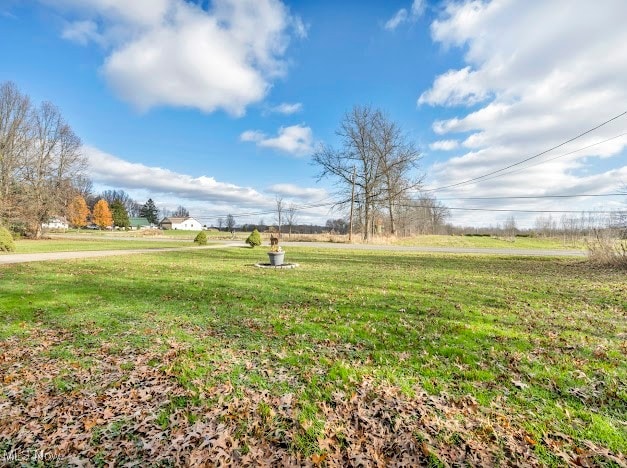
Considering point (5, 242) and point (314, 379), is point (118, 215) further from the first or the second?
point (314, 379)

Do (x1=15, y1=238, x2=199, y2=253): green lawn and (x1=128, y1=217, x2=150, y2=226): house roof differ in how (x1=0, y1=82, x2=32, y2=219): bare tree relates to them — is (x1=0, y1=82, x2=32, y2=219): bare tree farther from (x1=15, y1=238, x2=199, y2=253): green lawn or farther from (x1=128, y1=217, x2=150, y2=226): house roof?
(x1=128, y1=217, x2=150, y2=226): house roof

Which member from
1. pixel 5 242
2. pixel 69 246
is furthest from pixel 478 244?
pixel 5 242

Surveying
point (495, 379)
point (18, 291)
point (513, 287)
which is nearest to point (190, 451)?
point (495, 379)

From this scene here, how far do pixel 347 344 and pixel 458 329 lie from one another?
1.97 m

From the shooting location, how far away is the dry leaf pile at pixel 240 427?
235 centimetres

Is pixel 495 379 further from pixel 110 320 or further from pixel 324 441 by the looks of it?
pixel 110 320

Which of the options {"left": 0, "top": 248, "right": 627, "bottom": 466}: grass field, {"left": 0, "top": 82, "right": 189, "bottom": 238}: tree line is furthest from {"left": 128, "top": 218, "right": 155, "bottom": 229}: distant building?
{"left": 0, "top": 248, "right": 627, "bottom": 466}: grass field

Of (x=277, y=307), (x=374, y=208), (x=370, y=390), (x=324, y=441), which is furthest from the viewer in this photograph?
(x=374, y=208)

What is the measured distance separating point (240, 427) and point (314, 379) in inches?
41.6

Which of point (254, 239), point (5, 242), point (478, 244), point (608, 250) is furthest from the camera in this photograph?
point (478, 244)

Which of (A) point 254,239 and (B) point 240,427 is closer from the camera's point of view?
(B) point 240,427

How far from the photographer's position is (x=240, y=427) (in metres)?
2.69

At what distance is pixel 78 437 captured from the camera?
2.53 meters

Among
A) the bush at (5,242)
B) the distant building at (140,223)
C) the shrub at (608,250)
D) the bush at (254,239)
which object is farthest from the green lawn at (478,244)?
the distant building at (140,223)
